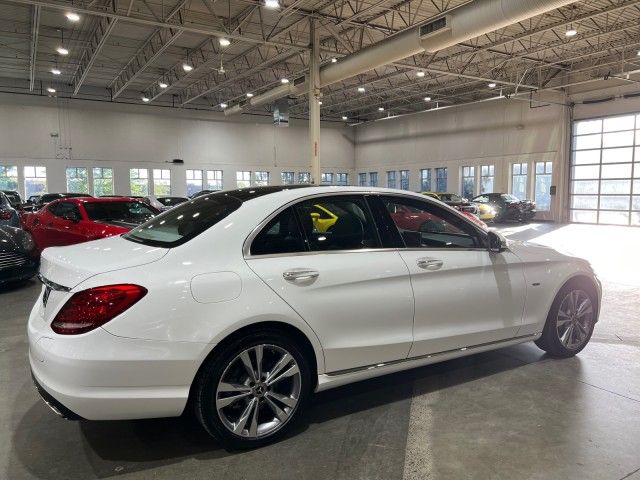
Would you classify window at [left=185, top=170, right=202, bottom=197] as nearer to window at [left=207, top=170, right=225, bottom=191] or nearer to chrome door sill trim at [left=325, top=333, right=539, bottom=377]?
window at [left=207, top=170, right=225, bottom=191]

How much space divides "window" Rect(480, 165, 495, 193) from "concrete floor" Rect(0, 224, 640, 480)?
2313cm

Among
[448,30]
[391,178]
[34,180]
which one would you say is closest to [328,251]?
[448,30]

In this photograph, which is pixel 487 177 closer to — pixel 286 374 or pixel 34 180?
pixel 34 180

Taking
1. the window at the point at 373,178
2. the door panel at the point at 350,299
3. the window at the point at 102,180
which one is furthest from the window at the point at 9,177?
the door panel at the point at 350,299

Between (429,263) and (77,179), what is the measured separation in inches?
1019

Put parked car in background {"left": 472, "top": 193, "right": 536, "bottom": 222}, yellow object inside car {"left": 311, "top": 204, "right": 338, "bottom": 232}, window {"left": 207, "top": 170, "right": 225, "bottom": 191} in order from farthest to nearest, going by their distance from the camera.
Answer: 1. window {"left": 207, "top": 170, "right": 225, "bottom": 191}
2. parked car in background {"left": 472, "top": 193, "right": 536, "bottom": 222}
3. yellow object inside car {"left": 311, "top": 204, "right": 338, "bottom": 232}

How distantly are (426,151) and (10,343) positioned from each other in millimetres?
27008

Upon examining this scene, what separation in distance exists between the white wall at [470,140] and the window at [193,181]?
11.8 meters

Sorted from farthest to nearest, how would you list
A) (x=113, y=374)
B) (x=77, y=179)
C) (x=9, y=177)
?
(x=77, y=179) < (x=9, y=177) < (x=113, y=374)

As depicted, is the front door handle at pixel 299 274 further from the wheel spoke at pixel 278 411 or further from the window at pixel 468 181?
the window at pixel 468 181

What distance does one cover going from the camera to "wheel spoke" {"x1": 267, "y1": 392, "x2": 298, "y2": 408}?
2.76m

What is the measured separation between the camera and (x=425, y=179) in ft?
97.5

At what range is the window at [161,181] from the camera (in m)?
27.1

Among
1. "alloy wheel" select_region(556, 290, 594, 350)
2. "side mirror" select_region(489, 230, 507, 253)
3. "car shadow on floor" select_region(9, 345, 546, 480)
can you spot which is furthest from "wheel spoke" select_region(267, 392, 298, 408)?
"alloy wheel" select_region(556, 290, 594, 350)
